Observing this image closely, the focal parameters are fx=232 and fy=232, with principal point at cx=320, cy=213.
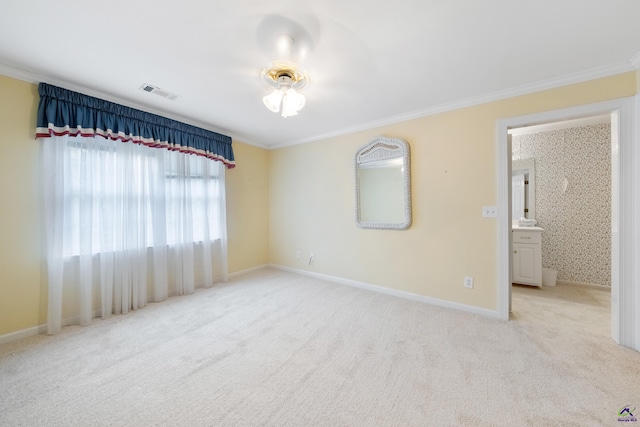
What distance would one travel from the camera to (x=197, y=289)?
3416 millimetres

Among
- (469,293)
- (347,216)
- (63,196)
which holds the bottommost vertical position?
(469,293)

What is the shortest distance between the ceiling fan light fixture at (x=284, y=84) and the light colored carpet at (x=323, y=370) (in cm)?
206

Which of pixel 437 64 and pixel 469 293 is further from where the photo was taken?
pixel 469 293

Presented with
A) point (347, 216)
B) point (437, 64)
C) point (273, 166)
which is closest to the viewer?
point (437, 64)

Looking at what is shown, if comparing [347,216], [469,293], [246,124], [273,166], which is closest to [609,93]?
[469,293]

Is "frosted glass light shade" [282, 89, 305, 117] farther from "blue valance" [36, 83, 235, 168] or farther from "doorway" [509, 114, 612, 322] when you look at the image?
"doorway" [509, 114, 612, 322]

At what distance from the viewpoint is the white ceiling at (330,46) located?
142 centimetres

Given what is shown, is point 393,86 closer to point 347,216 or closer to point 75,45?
point 347,216

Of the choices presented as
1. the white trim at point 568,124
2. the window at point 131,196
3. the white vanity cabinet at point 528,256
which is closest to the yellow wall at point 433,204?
the white trim at point 568,124

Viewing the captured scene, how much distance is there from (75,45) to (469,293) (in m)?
4.26

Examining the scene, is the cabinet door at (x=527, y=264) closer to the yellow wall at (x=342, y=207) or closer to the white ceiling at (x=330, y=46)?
Answer: the yellow wall at (x=342, y=207)

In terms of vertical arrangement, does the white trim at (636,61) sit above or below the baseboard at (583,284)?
above

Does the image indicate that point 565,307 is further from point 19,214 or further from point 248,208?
point 19,214

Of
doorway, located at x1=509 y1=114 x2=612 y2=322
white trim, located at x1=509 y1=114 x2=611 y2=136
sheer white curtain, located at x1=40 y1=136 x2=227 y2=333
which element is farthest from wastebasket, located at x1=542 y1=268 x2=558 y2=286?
sheer white curtain, located at x1=40 y1=136 x2=227 y2=333
